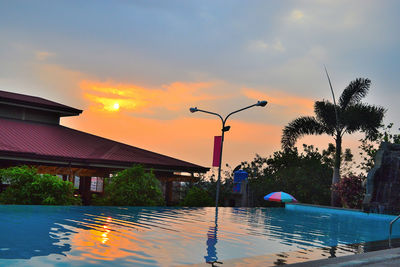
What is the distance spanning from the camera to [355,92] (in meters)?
38.1

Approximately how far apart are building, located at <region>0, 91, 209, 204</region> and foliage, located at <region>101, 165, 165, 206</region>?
2.48 m

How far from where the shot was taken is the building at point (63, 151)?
25570 millimetres

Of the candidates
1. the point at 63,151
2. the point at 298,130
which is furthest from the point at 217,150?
the point at 298,130

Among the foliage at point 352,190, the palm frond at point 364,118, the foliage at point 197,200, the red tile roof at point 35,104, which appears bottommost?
the foliage at point 197,200

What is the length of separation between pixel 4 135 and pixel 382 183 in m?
21.8

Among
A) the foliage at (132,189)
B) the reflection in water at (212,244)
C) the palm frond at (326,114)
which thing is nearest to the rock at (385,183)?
the palm frond at (326,114)

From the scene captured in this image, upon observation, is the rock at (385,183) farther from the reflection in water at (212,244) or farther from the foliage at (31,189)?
the foliage at (31,189)

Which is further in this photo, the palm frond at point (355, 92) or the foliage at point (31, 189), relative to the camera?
the palm frond at point (355, 92)

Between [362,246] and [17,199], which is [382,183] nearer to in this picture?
[362,246]

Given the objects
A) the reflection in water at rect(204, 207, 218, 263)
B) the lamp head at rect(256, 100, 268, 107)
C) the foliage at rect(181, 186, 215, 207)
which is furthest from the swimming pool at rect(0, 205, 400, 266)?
the foliage at rect(181, 186, 215, 207)

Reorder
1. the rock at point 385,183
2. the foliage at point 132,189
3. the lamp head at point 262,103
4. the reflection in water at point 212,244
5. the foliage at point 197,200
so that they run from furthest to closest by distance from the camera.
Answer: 1. the foliage at point 197,200
2. the rock at point 385,183
3. the lamp head at point 262,103
4. the foliage at point 132,189
5. the reflection in water at point 212,244

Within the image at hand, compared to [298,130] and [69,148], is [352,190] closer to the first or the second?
[298,130]

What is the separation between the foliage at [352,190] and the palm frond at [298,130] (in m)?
5.77

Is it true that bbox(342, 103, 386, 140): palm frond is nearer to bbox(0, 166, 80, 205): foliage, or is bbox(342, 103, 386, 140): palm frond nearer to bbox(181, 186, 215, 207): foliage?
bbox(181, 186, 215, 207): foliage
